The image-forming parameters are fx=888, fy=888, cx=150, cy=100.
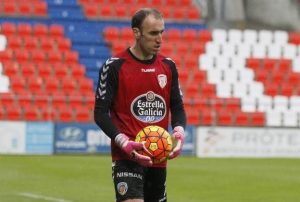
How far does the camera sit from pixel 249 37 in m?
30.0

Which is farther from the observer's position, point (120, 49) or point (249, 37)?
point (249, 37)

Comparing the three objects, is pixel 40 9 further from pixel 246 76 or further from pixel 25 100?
pixel 246 76

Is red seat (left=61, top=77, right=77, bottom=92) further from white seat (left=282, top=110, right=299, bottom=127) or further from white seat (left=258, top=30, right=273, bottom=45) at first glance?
white seat (left=258, top=30, right=273, bottom=45)

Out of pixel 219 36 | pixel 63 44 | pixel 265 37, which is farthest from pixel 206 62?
pixel 63 44

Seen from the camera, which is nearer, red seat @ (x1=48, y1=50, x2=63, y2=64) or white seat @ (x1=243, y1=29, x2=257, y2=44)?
red seat @ (x1=48, y1=50, x2=63, y2=64)

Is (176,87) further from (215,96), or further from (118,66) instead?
(215,96)

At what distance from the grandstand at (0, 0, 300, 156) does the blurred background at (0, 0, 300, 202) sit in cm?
3

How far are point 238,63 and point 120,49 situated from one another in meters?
3.94

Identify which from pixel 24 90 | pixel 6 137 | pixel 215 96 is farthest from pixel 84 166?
pixel 215 96

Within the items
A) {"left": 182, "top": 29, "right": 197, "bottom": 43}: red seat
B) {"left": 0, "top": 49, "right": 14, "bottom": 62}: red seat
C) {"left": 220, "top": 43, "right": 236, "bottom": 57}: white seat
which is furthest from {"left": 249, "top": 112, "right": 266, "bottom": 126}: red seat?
{"left": 0, "top": 49, "right": 14, "bottom": 62}: red seat

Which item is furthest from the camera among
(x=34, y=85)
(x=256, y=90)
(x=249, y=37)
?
(x=249, y=37)

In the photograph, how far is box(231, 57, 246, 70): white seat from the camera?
2938 cm

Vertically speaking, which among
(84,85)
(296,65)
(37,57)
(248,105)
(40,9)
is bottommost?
(248,105)

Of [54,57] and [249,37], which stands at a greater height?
[249,37]
